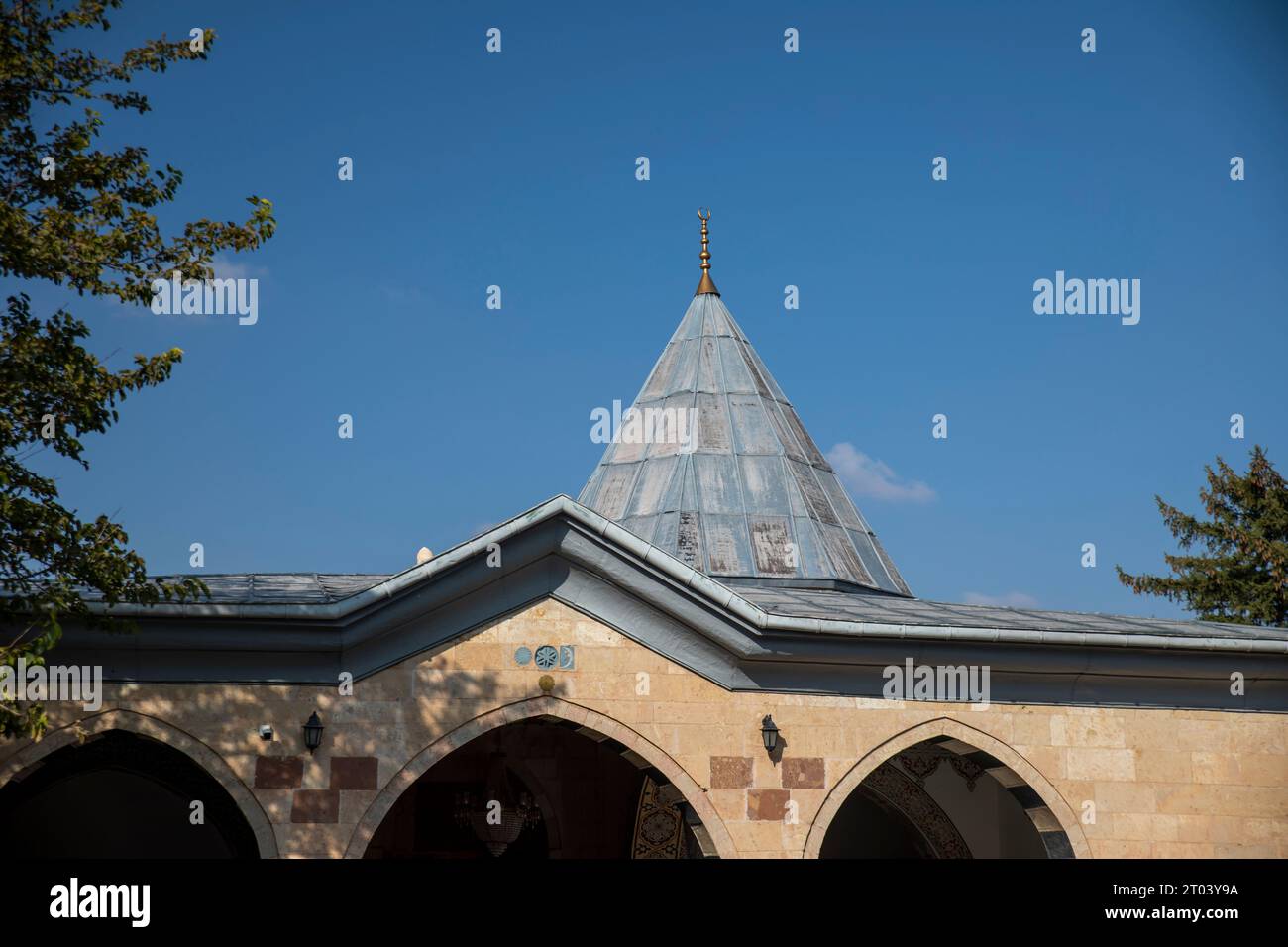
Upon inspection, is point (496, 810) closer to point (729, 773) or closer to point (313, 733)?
point (729, 773)

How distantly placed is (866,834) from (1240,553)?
13180 mm

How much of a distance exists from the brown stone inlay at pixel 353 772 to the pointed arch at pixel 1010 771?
3.66 meters

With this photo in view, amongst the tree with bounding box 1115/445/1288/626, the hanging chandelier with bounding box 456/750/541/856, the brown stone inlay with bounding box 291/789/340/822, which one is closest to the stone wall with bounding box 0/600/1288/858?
the brown stone inlay with bounding box 291/789/340/822

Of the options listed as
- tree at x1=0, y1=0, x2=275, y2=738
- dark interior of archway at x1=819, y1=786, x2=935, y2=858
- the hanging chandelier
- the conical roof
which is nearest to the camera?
tree at x1=0, y1=0, x2=275, y2=738

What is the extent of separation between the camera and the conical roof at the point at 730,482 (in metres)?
15.3

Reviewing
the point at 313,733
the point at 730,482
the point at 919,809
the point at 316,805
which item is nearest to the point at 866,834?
the point at 919,809

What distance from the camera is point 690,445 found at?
54.1 ft

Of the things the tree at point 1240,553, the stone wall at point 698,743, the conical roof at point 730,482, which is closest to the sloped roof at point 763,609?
the stone wall at point 698,743

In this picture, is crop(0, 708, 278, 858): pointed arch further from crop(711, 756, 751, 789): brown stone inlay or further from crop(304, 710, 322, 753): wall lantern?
crop(711, 756, 751, 789): brown stone inlay

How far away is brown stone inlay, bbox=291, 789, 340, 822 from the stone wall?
1 centimetres

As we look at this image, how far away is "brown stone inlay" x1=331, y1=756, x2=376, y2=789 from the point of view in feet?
35.0
